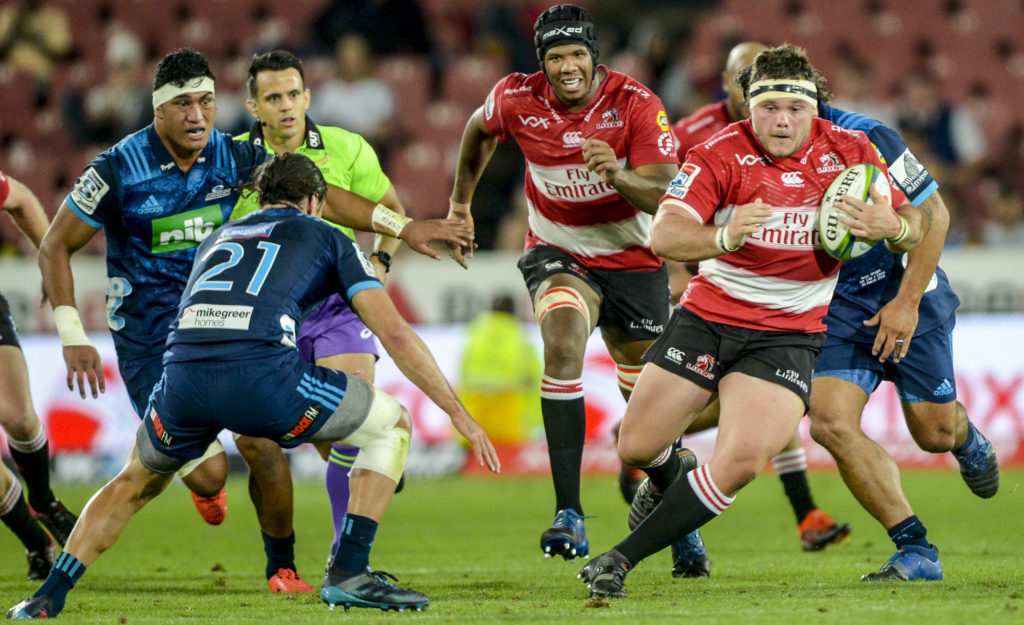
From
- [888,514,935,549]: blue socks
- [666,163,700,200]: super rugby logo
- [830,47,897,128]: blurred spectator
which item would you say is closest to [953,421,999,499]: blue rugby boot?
[888,514,935,549]: blue socks

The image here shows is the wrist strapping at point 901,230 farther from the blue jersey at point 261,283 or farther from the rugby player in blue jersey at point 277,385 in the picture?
the blue jersey at point 261,283

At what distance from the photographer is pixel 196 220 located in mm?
6902

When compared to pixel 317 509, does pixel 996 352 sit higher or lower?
higher

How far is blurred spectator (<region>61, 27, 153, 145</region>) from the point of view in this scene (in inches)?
620

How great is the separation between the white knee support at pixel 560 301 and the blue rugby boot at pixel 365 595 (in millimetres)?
1907

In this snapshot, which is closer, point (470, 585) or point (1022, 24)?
point (470, 585)

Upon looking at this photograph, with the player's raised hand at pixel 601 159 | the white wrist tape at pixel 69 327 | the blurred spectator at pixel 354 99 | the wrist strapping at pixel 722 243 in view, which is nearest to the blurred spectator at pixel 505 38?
the blurred spectator at pixel 354 99

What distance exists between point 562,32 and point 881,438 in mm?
7256

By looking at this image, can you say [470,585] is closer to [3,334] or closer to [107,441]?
[3,334]

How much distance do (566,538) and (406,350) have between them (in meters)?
1.42

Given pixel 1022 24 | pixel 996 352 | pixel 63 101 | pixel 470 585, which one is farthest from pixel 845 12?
pixel 470 585

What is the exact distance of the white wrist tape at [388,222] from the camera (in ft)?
22.5

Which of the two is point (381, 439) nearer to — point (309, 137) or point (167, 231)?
point (167, 231)

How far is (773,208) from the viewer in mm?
5883
